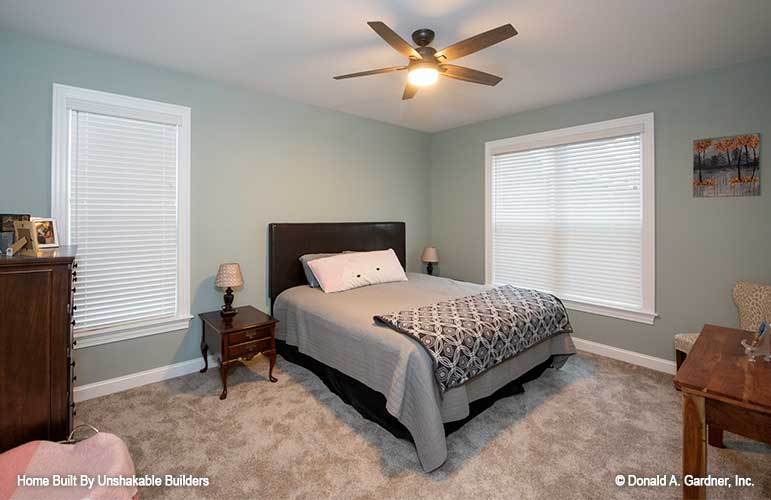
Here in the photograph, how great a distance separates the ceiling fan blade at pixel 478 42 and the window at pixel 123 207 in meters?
2.29

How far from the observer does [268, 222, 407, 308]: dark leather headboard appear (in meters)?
3.61

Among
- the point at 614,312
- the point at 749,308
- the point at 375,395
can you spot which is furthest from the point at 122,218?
the point at 749,308

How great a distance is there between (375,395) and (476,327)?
793 mm

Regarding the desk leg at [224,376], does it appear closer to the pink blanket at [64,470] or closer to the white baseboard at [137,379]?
the white baseboard at [137,379]

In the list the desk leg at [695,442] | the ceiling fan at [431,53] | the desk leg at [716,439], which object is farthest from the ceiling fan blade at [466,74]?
the desk leg at [716,439]

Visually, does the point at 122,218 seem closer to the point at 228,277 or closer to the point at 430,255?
the point at 228,277

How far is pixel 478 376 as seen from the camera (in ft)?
7.67

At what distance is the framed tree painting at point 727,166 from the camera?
2816 mm

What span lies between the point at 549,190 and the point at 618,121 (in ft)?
2.98

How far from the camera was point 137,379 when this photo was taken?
9.63ft

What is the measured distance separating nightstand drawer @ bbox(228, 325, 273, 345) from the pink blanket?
117 centimetres

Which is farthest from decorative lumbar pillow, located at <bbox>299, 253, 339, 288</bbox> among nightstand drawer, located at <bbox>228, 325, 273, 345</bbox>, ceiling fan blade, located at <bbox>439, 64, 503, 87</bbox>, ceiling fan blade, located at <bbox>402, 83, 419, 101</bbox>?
ceiling fan blade, located at <bbox>439, 64, 503, 87</bbox>

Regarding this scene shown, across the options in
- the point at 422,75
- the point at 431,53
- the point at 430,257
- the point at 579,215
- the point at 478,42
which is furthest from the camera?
the point at 430,257

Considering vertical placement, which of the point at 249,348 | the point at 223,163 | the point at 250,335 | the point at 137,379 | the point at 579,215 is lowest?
the point at 137,379
